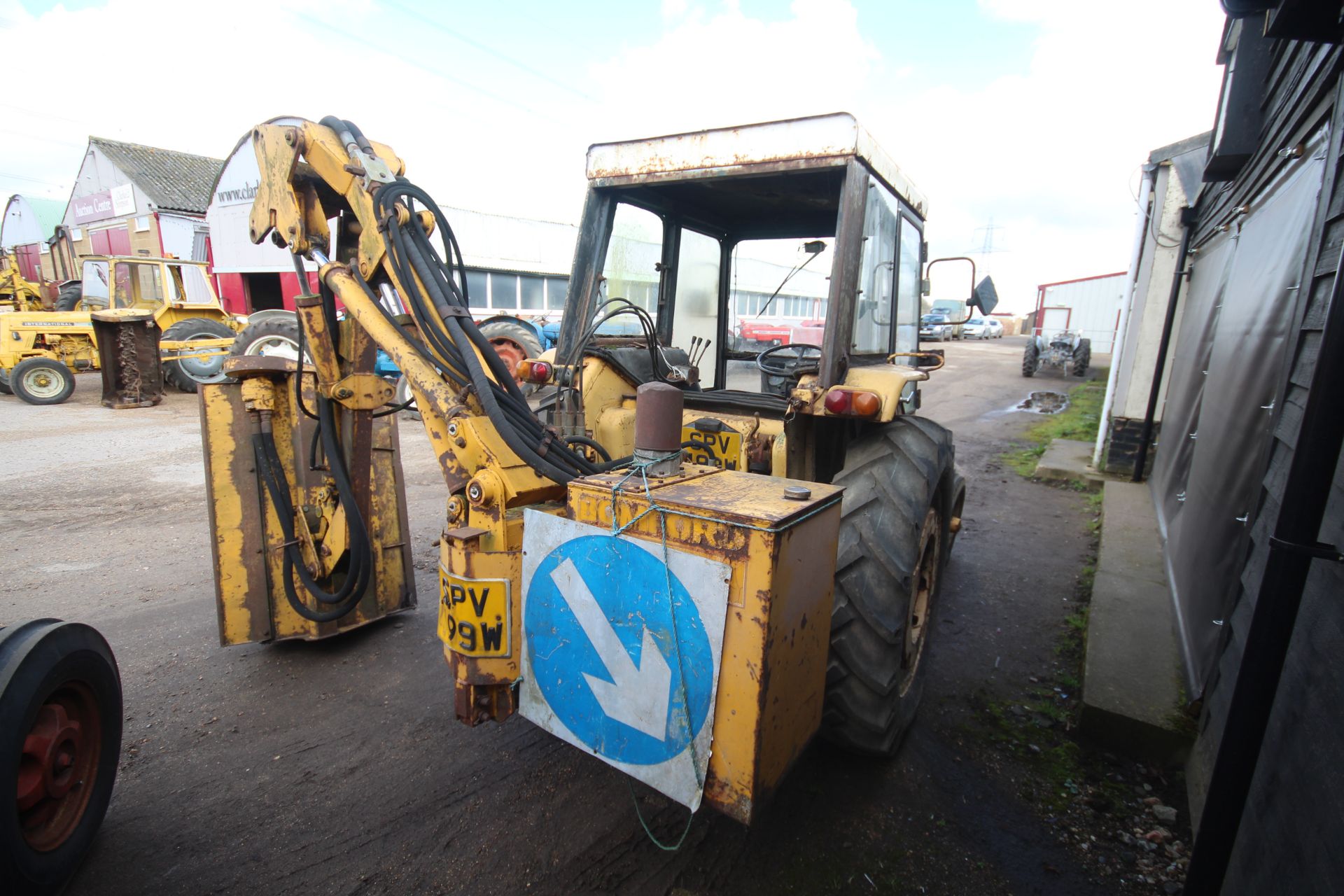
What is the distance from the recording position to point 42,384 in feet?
31.7

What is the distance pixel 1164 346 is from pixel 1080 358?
1193 cm

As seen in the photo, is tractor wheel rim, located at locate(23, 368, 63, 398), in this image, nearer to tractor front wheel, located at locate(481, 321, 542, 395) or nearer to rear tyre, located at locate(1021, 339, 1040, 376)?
tractor front wheel, located at locate(481, 321, 542, 395)

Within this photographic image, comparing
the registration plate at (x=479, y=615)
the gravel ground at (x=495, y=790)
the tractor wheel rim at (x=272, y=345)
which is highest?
the tractor wheel rim at (x=272, y=345)

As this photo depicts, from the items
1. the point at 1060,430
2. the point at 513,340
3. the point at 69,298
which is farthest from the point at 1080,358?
the point at 69,298

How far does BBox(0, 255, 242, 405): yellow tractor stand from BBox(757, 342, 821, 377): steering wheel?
31.1 feet

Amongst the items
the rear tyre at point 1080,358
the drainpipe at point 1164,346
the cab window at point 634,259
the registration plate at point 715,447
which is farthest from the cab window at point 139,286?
the rear tyre at point 1080,358

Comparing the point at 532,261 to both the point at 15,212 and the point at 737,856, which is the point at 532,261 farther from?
the point at 15,212

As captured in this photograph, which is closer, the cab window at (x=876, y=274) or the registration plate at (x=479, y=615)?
the registration plate at (x=479, y=615)

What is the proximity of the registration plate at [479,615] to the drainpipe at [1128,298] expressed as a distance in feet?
23.1

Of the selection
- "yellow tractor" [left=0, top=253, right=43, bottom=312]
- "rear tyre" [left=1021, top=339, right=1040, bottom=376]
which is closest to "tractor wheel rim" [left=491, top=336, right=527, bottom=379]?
"yellow tractor" [left=0, top=253, right=43, bottom=312]

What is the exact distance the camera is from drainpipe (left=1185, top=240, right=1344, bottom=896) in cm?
127

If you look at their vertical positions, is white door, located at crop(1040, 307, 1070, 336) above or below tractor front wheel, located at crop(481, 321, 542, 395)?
above

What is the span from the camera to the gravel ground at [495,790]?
1.96 meters

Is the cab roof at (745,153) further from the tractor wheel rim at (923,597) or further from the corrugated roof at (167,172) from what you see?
the corrugated roof at (167,172)
